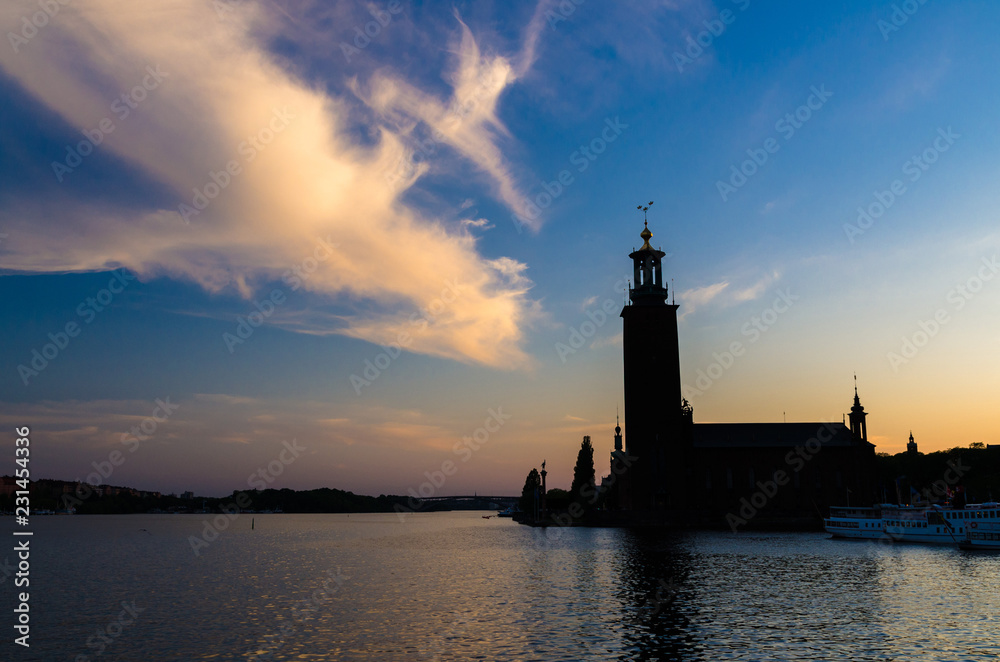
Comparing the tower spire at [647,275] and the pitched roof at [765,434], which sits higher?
the tower spire at [647,275]

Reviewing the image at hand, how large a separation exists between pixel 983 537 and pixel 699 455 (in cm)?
5262

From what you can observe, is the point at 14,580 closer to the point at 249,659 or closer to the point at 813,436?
the point at 249,659

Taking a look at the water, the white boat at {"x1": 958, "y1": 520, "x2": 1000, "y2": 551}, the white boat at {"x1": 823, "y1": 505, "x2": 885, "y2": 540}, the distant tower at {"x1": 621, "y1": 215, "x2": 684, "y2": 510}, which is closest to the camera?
the water

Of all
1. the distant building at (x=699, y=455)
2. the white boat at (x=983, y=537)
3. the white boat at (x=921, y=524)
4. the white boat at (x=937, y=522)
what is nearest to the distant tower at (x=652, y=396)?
the distant building at (x=699, y=455)

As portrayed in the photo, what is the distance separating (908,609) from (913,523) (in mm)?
59870

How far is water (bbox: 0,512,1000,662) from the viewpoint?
93.5 ft

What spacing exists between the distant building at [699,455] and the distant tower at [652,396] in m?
0.16

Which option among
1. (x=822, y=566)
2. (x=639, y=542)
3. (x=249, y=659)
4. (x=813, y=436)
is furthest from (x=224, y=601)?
(x=813, y=436)

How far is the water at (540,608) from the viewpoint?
2848 cm

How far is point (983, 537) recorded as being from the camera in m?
74.1

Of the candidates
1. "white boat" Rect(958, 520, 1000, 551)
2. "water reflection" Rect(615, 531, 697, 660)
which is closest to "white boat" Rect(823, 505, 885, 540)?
"white boat" Rect(958, 520, 1000, 551)

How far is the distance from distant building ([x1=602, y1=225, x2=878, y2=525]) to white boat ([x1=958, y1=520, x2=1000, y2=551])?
4326cm

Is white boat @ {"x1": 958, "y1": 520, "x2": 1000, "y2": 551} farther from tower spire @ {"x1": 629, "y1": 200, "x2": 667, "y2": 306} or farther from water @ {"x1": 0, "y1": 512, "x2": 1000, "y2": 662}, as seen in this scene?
tower spire @ {"x1": 629, "y1": 200, "x2": 667, "y2": 306}

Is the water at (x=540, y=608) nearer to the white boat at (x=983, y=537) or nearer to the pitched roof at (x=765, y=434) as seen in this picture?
the white boat at (x=983, y=537)
